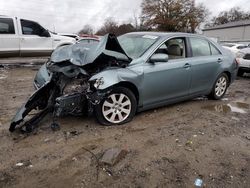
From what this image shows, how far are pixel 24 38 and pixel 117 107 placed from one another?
318 inches

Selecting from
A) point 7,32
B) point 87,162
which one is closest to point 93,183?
point 87,162

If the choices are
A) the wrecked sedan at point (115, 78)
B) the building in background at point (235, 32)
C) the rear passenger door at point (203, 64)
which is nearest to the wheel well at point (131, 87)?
the wrecked sedan at point (115, 78)

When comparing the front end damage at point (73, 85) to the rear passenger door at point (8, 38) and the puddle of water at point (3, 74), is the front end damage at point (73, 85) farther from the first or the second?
the rear passenger door at point (8, 38)

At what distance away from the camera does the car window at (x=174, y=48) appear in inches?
200

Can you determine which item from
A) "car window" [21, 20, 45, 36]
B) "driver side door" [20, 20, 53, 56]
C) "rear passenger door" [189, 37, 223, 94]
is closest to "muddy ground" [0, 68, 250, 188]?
"rear passenger door" [189, 37, 223, 94]

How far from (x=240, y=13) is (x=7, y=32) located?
68.2 m

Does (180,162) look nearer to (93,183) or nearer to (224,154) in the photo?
(224,154)

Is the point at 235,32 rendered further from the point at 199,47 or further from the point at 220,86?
the point at 199,47

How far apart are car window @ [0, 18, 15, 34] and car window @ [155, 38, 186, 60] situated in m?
7.86

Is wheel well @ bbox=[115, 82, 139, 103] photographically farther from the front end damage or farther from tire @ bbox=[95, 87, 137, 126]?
the front end damage

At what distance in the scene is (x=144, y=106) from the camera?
4805mm

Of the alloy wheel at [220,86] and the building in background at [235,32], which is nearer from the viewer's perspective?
the alloy wheel at [220,86]

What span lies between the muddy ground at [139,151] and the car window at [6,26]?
6.34m

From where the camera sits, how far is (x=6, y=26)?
10.7 m
